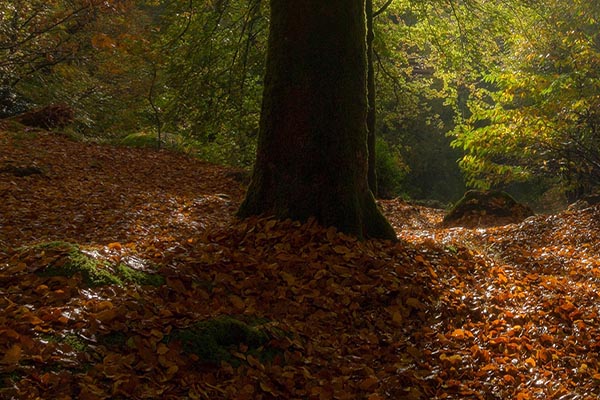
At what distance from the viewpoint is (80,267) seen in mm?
3924

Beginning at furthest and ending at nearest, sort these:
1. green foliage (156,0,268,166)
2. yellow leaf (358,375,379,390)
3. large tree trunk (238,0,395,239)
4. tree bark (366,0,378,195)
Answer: tree bark (366,0,378,195) < green foliage (156,0,268,166) < large tree trunk (238,0,395,239) < yellow leaf (358,375,379,390)

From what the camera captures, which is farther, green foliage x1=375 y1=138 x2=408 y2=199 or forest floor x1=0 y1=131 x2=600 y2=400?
green foliage x1=375 y1=138 x2=408 y2=199

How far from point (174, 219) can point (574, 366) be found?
5.34 meters

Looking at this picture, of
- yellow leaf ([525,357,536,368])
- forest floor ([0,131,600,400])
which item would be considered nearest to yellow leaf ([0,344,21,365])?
forest floor ([0,131,600,400])

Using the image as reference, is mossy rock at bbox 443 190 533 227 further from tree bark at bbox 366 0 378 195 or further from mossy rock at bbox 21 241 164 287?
mossy rock at bbox 21 241 164 287


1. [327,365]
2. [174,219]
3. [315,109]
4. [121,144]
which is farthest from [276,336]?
[121,144]

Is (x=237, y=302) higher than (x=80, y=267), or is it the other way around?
(x=80, y=267)

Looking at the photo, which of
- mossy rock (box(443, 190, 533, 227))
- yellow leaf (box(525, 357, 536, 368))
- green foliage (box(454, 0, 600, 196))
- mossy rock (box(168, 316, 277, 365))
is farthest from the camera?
mossy rock (box(443, 190, 533, 227))

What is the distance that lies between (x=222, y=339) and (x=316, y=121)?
9.09 ft

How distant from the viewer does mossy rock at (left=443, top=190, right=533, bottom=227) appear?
12.0 metres

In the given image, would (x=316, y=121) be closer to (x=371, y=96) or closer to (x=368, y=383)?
(x=368, y=383)

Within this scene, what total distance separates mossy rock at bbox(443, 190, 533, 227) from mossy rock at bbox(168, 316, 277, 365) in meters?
9.07

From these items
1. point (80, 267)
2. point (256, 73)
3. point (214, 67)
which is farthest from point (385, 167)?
point (80, 267)

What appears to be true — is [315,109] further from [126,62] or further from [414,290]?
[126,62]
